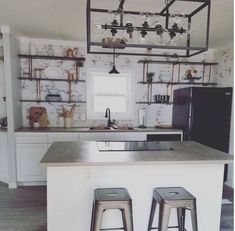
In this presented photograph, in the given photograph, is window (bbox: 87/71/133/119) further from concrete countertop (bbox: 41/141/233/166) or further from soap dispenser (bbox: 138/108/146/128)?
concrete countertop (bbox: 41/141/233/166)

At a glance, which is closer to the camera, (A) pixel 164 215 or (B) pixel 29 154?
(A) pixel 164 215

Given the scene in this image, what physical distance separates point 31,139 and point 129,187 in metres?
2.14

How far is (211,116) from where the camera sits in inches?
150

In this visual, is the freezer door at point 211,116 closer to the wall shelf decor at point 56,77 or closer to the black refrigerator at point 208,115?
the black refrigerator at point 208,115

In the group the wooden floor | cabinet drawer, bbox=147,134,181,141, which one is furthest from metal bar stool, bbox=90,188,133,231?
cabinet drawer, bbox=147,134,181,141

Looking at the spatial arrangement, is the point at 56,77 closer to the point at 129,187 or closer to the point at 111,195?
the point at 129,187

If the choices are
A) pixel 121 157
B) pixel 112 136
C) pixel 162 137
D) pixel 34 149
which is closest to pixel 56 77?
pixel 34 149

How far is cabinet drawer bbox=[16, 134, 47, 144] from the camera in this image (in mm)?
3617

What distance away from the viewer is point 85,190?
2.09m

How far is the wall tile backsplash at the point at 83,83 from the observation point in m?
4.12

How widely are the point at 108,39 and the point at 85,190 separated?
59.4 inches

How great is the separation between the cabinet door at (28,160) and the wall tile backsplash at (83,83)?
647 mm

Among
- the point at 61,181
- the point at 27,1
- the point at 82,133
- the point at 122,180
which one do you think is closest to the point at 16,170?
the point at 82,133

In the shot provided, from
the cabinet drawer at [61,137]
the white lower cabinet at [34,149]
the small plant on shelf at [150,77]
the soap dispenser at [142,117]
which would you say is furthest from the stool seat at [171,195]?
the small plant on shelf at [150,77]
